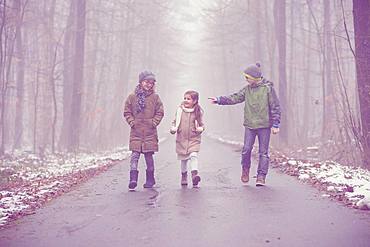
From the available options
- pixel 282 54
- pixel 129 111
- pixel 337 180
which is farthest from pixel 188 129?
pixel 282 54

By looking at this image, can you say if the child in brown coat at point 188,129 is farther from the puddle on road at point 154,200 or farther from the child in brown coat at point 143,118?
the puddle on road at point 154,200

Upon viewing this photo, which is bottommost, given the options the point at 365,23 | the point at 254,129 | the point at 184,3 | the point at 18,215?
the point at 18,215

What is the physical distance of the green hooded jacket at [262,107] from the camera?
28.7 feet

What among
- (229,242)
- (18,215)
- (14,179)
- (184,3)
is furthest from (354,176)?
(184,3)

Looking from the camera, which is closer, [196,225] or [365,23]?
[196,225]

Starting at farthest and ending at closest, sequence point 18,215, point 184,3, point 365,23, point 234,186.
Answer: point 184,3 → point 365,23 → point 234,186 → point 18,215

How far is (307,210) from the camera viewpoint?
20.6ft

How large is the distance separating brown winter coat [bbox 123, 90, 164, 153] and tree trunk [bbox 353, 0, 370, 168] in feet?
14.5

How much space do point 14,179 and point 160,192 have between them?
540cm

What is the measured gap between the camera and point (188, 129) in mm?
8969

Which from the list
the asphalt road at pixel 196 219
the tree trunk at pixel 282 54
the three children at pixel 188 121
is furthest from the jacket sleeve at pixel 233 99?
the tree trunk at pixel 282 54

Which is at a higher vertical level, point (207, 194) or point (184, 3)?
point (184, 3)

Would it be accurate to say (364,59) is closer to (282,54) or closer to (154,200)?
(154,200)

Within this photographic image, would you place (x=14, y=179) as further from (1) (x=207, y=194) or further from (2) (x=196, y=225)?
(2) (x=196, y=225)
